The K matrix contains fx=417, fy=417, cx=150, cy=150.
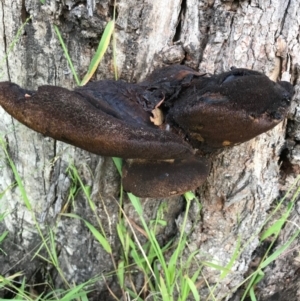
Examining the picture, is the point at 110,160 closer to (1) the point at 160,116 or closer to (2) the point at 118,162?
(2) the point at 118,162

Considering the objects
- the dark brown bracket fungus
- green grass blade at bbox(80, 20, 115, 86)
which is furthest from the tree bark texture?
the dark brown bracket fungus

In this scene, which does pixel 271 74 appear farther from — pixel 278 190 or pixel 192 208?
pixel 192 208

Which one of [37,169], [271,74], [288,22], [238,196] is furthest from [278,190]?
[37,169]

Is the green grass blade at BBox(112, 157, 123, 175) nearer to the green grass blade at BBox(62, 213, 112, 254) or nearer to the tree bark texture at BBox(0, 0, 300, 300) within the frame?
the tree bark texture at BBox(0, 0, 300, 300)

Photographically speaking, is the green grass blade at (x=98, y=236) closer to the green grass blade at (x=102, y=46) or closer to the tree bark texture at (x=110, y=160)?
the tree bark texture at (x=110, y=160)

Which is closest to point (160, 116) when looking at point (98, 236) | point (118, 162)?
point (118, 162)
